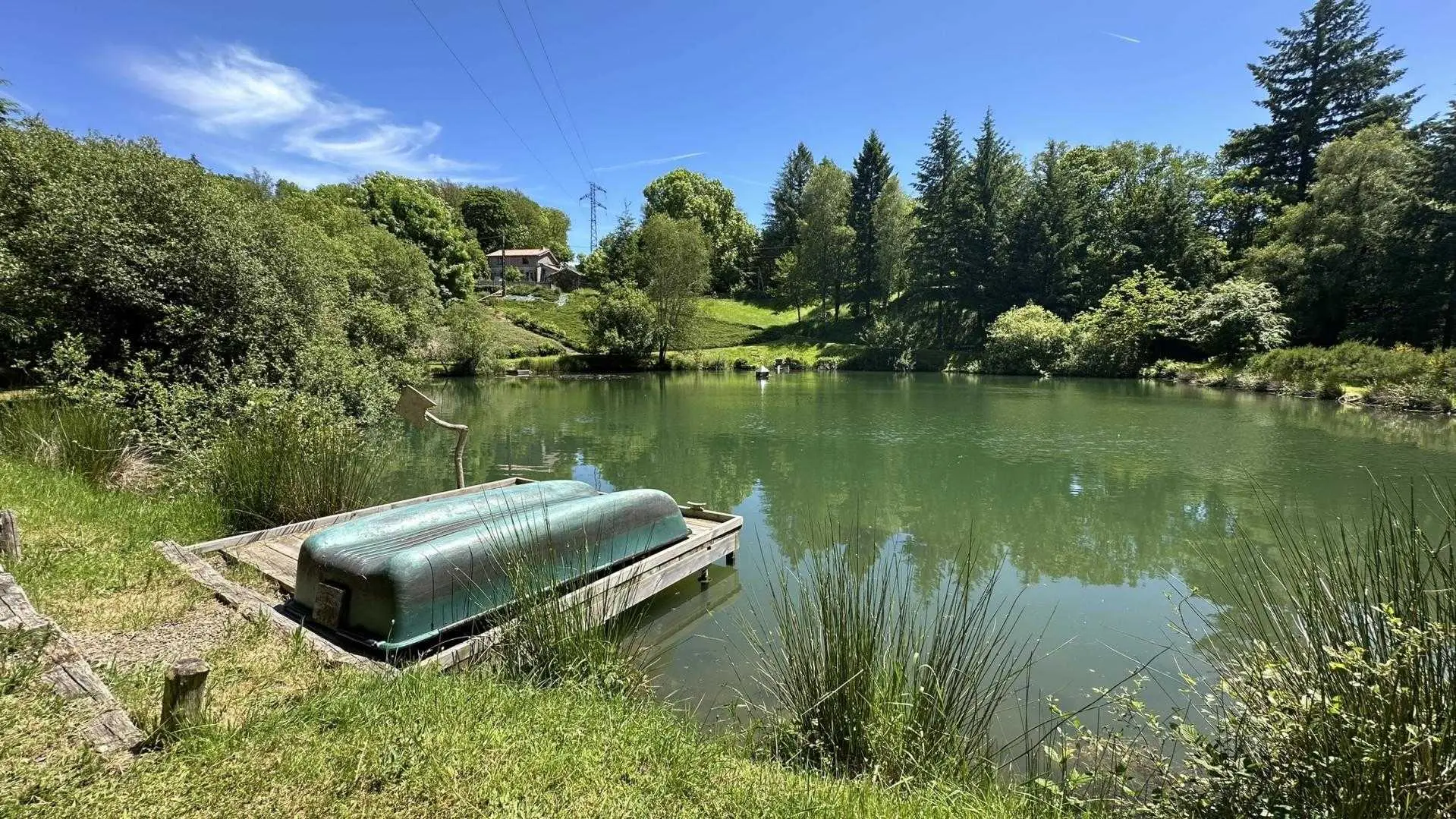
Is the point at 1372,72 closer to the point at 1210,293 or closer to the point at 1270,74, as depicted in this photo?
the point at 1270,74

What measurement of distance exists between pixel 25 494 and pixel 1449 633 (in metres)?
8.79

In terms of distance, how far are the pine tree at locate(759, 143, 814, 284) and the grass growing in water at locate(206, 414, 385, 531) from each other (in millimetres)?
59536

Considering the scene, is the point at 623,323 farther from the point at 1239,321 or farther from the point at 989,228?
the point at 1239,321

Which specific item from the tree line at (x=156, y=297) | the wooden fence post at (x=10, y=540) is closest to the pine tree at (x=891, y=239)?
the tree line at (x=156, y=297)

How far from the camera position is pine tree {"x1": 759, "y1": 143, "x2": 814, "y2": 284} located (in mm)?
64438

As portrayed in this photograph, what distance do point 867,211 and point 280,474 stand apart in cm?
5052

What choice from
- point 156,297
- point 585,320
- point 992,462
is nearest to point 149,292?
point 156,297

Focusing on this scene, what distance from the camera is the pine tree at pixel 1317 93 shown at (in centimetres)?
3222

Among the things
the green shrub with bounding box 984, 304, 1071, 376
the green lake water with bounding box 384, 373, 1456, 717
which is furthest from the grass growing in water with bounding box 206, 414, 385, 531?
the green shrub with bounding box 984, 304, 1071, 376

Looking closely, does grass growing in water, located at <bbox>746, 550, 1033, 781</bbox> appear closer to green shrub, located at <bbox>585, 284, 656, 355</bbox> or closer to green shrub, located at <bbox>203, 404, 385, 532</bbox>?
green shrub, located at <bbox>203, 404, 385, 532</bbox>

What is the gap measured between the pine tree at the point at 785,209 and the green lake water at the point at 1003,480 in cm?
4416

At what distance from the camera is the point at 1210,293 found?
2980 centimetres

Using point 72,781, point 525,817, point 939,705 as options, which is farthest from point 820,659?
point 72,781

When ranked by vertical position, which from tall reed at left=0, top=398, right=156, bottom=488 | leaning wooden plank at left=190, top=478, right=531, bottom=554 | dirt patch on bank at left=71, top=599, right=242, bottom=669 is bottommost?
leaning wooden plank at left=190, top=478, right=531, bottom=554
